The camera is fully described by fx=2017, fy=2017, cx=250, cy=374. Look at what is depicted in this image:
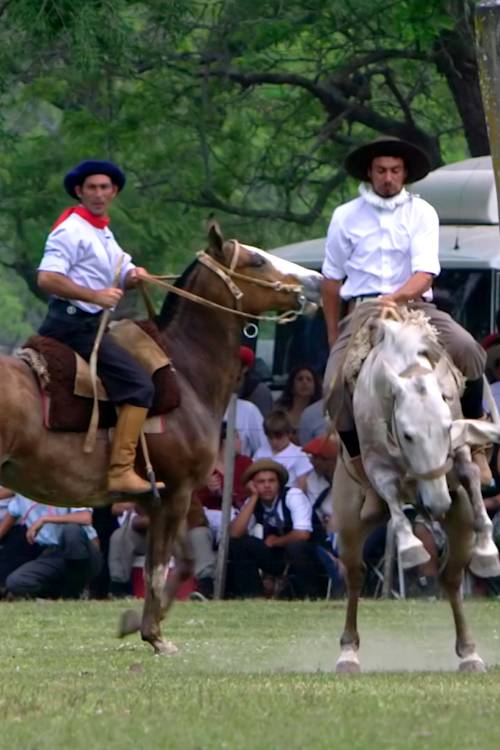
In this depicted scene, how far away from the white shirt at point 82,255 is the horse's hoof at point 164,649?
7.08 feet

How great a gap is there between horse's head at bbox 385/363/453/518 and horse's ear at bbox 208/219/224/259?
314 cm

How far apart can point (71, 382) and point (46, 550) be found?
214 inches

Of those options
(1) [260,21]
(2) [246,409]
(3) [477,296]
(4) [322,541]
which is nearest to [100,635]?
(4) [322,541]

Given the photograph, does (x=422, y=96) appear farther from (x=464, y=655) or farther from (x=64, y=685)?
(x=64, y=685)

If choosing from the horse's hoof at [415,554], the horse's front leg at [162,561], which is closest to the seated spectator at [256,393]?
the horse's front leg at [162,561]

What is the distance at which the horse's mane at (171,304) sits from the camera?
13562 millimetres

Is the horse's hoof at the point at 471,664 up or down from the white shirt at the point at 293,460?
down

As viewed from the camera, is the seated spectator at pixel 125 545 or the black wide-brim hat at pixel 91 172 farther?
the seated spectator at pixel 125 545

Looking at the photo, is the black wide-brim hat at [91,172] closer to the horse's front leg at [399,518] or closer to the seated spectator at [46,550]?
the horse's front leg at [399,518]

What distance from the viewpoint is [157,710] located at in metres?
8.60

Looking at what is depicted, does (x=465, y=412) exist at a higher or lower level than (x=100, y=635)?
higher

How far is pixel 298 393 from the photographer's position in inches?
751

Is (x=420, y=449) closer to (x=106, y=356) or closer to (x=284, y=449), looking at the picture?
(x=106, y=356)

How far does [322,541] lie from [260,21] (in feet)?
19.1
